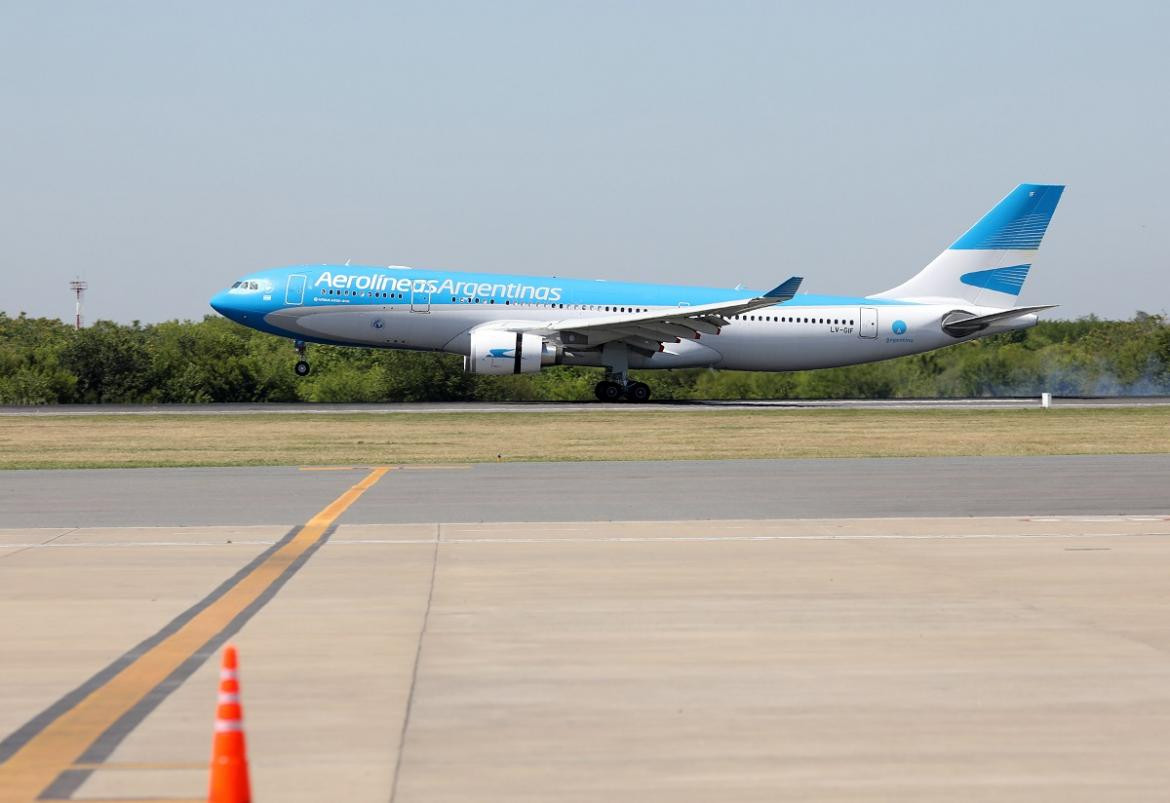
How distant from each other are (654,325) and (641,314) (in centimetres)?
160

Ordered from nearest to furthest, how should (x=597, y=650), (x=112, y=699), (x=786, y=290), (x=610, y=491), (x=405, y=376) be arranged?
1. (x=112, y=699)
2. (x=597, y=650)
3. (x=610, y=491)
4. (x=786, y=290)
5. (x=405, y=376)

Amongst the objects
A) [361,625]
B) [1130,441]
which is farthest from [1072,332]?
[361,625]

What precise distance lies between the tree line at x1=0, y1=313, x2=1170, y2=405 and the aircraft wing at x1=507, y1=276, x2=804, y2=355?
5.04 m

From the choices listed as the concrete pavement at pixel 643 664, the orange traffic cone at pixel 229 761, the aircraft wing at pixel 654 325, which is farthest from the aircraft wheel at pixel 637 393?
the orange traffic cone at pixel 229 761

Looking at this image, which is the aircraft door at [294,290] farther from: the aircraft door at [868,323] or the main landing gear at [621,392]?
the aircraft door at [868,323]

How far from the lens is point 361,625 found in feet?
31.4

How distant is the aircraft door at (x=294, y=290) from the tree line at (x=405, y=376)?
10.0 m

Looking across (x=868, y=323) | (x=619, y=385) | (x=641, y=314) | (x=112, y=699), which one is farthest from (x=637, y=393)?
(x=112, y=699)

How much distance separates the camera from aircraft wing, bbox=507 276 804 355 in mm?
45688

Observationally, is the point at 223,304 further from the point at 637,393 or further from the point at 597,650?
the point at 597,650

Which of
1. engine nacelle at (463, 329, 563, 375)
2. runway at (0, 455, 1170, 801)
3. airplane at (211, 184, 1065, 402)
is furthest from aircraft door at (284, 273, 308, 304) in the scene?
runway at (0, 455, 1170, 801)

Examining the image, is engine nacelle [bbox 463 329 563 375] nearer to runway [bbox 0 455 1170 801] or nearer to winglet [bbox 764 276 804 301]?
winglet [bbox 764 276 804 301]

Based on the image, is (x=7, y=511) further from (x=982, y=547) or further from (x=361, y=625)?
(x=982, y=547)

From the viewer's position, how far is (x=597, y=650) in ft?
28.6
